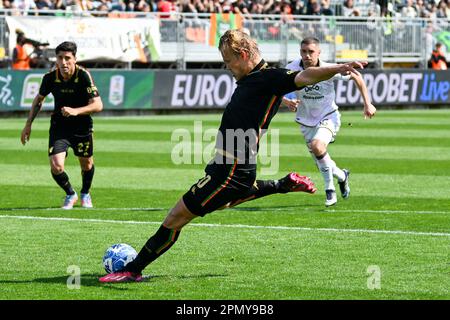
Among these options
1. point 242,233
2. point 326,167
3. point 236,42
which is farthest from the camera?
point 326,167

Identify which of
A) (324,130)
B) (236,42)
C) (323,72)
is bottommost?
(324,130)

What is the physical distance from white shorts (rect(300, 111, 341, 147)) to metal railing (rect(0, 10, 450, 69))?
59.5ft

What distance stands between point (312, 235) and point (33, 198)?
5.34 m

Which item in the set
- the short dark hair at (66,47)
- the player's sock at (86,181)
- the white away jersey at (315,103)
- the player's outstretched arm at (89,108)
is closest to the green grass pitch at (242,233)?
the player's sock at (86,181)

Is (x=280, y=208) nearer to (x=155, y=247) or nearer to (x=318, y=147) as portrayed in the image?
(x=318, y=147)

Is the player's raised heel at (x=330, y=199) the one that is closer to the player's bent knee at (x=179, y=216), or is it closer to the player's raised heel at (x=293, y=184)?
the player's raised heel at (x=293, y=184)

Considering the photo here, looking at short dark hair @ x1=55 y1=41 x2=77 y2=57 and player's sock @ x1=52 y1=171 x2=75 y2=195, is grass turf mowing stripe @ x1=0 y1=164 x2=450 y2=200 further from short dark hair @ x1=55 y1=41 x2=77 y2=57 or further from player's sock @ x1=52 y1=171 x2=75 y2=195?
short dark hair @ x1=55 y1=41 x2=77 y2=57

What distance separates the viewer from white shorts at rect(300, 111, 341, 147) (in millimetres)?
14453

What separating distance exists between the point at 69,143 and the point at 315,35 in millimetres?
23960

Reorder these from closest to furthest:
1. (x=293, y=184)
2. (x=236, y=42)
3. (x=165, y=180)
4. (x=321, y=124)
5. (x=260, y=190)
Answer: (x=236, y=42), (x=260, y=190), (x=293, y=184), (x=321, y=124), (x=165, y=180)

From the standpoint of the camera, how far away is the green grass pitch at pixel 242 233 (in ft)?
28.2

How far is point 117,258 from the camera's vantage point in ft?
29.9

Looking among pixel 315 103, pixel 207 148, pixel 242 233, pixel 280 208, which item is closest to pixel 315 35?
pixel 207 148

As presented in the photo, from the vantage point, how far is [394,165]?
1986 centimetres
